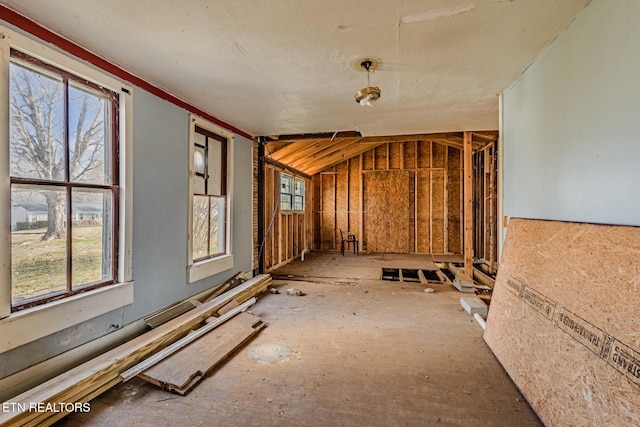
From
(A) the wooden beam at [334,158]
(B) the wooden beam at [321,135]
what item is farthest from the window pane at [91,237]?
(A) the wooden beam at [334,158]

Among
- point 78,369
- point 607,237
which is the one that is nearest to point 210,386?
point 78,369

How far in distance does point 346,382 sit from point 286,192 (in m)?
5.38

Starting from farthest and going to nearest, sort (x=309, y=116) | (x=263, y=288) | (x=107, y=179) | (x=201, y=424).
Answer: (x=263, y=288) → (x=309, y=116) → (x=107, y=179) → (x=201, y=424)

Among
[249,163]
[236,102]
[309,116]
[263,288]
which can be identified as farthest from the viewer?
[249,163]

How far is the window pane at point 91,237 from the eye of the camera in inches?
87.0

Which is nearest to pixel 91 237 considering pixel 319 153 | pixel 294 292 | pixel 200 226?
pixel 200 226

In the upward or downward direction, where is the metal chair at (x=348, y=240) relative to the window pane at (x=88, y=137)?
downward

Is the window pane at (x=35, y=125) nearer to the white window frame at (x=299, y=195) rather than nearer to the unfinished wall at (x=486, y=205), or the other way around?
the white window frame at (x=299, y=195)

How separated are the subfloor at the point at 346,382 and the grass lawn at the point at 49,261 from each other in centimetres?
85

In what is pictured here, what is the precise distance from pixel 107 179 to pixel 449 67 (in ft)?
10.1

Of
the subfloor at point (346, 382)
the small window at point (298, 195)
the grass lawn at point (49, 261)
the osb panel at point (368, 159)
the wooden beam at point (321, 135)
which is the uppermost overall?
the osb panel at point (368, 159)

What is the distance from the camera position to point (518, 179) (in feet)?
8.90

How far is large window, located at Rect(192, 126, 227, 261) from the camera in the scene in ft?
11.9

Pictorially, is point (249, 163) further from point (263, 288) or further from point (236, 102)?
point (263, 288)
